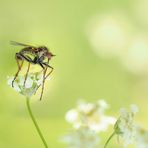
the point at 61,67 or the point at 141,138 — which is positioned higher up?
the point at 61,67

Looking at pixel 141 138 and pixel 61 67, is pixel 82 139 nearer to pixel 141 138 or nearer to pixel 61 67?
pixel 141 138

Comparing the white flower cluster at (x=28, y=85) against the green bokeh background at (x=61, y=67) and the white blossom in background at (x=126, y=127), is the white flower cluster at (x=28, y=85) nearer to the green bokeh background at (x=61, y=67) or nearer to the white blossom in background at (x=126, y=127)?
the white blossom in background at (x=126, y=127)

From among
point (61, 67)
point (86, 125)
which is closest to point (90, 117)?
point (86, 125)

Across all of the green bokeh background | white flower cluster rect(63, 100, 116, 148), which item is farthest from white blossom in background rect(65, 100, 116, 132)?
the green bokeh background

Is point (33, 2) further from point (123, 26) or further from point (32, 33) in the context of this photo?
point (123, 26)

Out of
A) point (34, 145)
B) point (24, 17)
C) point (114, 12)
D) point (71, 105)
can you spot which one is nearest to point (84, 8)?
point (114, 12)

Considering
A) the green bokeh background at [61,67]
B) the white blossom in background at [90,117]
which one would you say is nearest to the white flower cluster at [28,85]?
the white blossom in background at [90,117]
